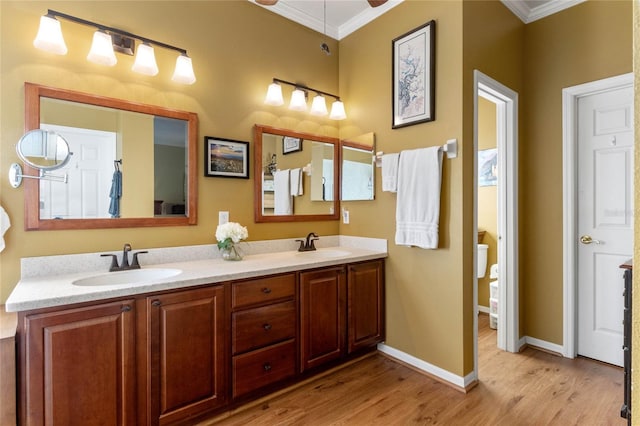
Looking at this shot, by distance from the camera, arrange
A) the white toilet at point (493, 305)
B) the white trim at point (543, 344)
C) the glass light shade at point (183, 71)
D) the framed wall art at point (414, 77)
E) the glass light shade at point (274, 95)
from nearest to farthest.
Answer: the glass light shade at point (183, 71), the framed wall art at point (414, 77), the glass light shade at point (274, 95), the white trim at point (543, 344), the white toilet at point (493, 305)

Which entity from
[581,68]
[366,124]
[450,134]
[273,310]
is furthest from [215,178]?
[581,68]

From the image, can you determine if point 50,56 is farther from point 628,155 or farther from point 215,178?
point 628,155

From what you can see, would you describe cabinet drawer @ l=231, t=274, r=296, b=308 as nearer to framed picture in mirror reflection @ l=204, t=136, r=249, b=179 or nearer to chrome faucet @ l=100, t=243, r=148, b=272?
chrome faucet @ l=100, t=243, r=148, b=272

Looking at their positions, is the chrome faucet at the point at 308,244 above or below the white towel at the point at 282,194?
below

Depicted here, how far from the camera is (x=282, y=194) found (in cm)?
280

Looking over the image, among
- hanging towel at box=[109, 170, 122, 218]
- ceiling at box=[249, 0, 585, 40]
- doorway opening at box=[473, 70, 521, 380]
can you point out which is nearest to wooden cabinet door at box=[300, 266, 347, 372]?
hanging towel at box=[109, 170, 122, 218]

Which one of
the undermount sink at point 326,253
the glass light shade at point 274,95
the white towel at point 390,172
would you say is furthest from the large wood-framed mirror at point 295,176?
the white towel at point 390,172

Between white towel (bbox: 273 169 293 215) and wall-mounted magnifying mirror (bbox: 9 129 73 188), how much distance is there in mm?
1391

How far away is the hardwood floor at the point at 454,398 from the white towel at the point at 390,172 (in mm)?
1409

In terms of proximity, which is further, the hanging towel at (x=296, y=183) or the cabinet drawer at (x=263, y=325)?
the hanging towel at (x=296, y=183)

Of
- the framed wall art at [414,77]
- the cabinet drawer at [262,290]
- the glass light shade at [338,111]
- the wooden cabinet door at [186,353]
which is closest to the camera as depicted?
the wooden cabinet door at [186,353]

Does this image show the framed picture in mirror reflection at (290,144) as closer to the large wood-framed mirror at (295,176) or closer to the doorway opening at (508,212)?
the large wood-framed mirror at (295,176)

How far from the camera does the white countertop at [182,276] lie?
4.65 feet

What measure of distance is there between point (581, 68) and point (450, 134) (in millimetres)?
1348
